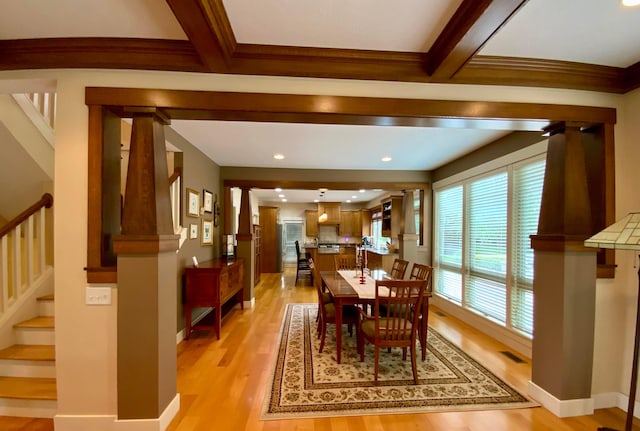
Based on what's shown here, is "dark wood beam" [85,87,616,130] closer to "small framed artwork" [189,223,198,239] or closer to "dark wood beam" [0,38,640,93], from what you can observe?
"dark wood beam" [0,38,640,93]

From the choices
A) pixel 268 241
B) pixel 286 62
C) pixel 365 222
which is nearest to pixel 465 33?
pixel 286 62

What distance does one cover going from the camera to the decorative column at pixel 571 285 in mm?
2070

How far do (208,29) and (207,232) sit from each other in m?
3.31

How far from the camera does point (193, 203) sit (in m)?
3.72

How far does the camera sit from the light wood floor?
1.98 meters

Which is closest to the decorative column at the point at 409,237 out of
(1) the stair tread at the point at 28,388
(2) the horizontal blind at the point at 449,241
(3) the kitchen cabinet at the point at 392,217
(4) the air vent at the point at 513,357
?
(2) the horizontal blind at the point at 449,241

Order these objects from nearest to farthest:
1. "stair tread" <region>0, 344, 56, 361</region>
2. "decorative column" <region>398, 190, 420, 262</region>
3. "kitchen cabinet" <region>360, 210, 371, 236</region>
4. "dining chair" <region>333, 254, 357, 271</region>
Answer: "stair tread" <region>0, 344, 56, 361</region>
"dining chair" <region>333, 254, 357, 271</region>
"decorative column" <region>398, 190, 420, 262</region>
"kitchen cabinet" <region>360, 210, 371, 236</region>

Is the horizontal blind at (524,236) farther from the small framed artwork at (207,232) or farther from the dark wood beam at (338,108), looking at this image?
the small framed artwork at (207,232)

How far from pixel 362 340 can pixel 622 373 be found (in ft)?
6.72

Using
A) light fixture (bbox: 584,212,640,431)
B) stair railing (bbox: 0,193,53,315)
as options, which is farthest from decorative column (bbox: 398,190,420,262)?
stair railing (bbox: 0,193,53,315)

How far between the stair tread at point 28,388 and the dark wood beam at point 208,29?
2.70 m

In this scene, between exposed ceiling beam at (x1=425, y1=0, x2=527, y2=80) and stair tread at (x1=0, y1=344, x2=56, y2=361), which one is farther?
stair tread at (x1=0, y1=344, x2=56, y2=361)

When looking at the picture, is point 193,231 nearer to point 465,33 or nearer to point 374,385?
point 374,385

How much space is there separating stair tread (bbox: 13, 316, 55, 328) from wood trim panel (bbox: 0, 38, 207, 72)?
2.07 metres
